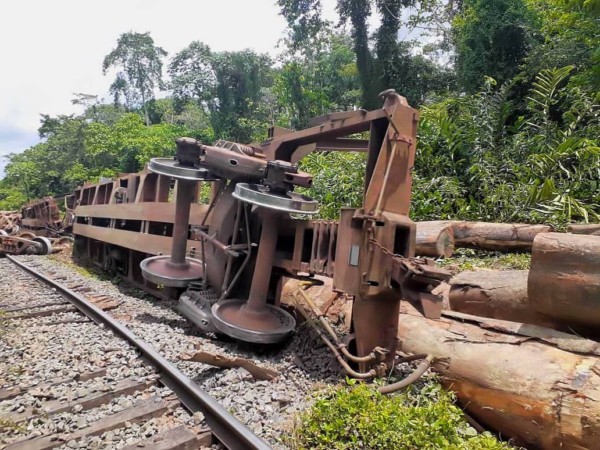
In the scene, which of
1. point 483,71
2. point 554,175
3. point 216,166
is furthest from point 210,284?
point 483,71

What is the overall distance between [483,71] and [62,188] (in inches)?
1365

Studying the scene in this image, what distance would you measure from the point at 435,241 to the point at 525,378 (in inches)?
101

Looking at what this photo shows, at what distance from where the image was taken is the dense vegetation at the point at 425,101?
7664 mm

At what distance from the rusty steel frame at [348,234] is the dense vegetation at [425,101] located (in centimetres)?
391

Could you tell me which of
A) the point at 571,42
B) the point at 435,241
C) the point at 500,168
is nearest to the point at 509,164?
the point at 500,168

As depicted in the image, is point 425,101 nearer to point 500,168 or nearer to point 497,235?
point 500,168

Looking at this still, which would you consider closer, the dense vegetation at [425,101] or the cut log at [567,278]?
the cut log at [567,278]

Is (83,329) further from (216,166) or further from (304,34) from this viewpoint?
(304,34)

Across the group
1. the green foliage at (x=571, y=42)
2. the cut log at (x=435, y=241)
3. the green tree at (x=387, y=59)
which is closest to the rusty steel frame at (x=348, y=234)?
the cut log at (x=435, y=241)

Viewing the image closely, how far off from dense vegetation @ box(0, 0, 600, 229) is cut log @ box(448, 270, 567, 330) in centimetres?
289

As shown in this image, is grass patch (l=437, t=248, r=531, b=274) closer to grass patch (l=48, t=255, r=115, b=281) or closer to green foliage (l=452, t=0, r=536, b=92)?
grass patch (l=48, t=255, r=115, b=281)

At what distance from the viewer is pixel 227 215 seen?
468 cm

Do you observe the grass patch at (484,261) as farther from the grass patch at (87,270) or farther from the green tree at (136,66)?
the green tree at (136,66)

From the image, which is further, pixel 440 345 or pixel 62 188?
pixel 62 188
